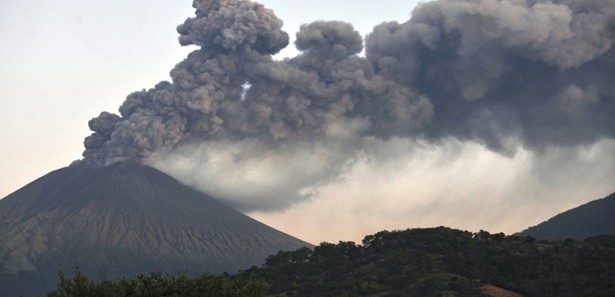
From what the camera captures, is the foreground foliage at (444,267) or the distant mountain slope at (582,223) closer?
the foreground foliage at (444,267)

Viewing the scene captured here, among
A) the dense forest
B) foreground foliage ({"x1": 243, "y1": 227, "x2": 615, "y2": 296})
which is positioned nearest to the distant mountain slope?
foreground foliage ({"x1": 243, "y1": 227, "x2": 615, "y2": 296})

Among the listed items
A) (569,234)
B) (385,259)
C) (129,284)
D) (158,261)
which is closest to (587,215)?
(569,234)

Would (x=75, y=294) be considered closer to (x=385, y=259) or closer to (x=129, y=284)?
(x=129, y=284)

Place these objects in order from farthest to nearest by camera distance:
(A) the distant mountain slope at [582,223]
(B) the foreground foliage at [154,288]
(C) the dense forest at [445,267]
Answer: (A) the distant mountain slope at [582,223]
(C) the dense forest at [445,267]
(B) the foreground foliage at [154,288]

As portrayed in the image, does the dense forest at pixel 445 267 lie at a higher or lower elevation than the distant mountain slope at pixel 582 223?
lower

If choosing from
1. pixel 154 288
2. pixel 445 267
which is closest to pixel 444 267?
pixel 445 267

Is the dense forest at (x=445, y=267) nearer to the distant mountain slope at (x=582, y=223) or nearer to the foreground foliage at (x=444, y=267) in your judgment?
the foreground foliage at (x=444, y=267)

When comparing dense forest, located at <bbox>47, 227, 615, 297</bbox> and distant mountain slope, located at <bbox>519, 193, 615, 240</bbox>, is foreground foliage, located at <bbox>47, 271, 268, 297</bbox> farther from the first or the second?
distant mountain slope, located at <bbox>519, 193, 615, 240</bbox>

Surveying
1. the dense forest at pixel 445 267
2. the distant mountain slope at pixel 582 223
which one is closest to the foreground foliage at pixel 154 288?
the dense forest at pixel 445 267
